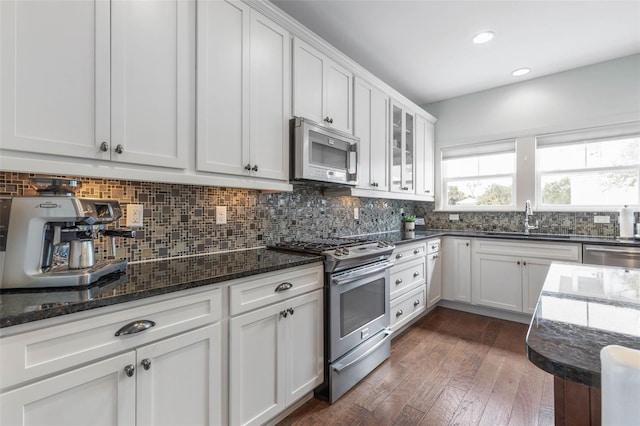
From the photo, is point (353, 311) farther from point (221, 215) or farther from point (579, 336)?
point (579, 336)

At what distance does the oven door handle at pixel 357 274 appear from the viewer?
6.16 ft

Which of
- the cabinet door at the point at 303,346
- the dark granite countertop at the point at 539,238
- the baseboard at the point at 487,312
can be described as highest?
the dark granite countertop at the point at 539,238

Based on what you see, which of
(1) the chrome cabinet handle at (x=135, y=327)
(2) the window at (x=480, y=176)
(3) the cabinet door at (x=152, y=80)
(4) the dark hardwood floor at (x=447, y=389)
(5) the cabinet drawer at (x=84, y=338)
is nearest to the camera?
(5) the cabinet drawer at (x=84, y=338)

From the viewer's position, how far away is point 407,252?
9.37ft

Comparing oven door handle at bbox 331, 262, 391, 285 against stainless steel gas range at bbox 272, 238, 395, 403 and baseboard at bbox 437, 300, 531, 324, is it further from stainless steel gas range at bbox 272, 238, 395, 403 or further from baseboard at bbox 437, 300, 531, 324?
baseboard at bbox 437, 300, 531, 324

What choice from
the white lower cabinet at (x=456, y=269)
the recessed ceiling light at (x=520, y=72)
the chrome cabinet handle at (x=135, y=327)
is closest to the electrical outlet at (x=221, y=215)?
the chrome cabinet handle at (x=135, y=327)

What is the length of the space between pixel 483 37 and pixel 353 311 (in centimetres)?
261

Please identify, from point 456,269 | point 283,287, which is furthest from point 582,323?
point 456,269

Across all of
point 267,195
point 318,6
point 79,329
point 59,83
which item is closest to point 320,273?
point 267,195

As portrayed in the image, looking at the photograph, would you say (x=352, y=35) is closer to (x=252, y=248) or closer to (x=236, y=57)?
(x=236, y=57)

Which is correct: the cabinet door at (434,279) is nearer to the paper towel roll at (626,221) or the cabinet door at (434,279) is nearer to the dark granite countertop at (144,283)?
the paper towel roll at (626,221)

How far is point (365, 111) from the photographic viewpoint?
2797 mm

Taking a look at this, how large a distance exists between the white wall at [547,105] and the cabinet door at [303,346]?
3.28 m

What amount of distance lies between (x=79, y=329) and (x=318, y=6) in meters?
2.42
